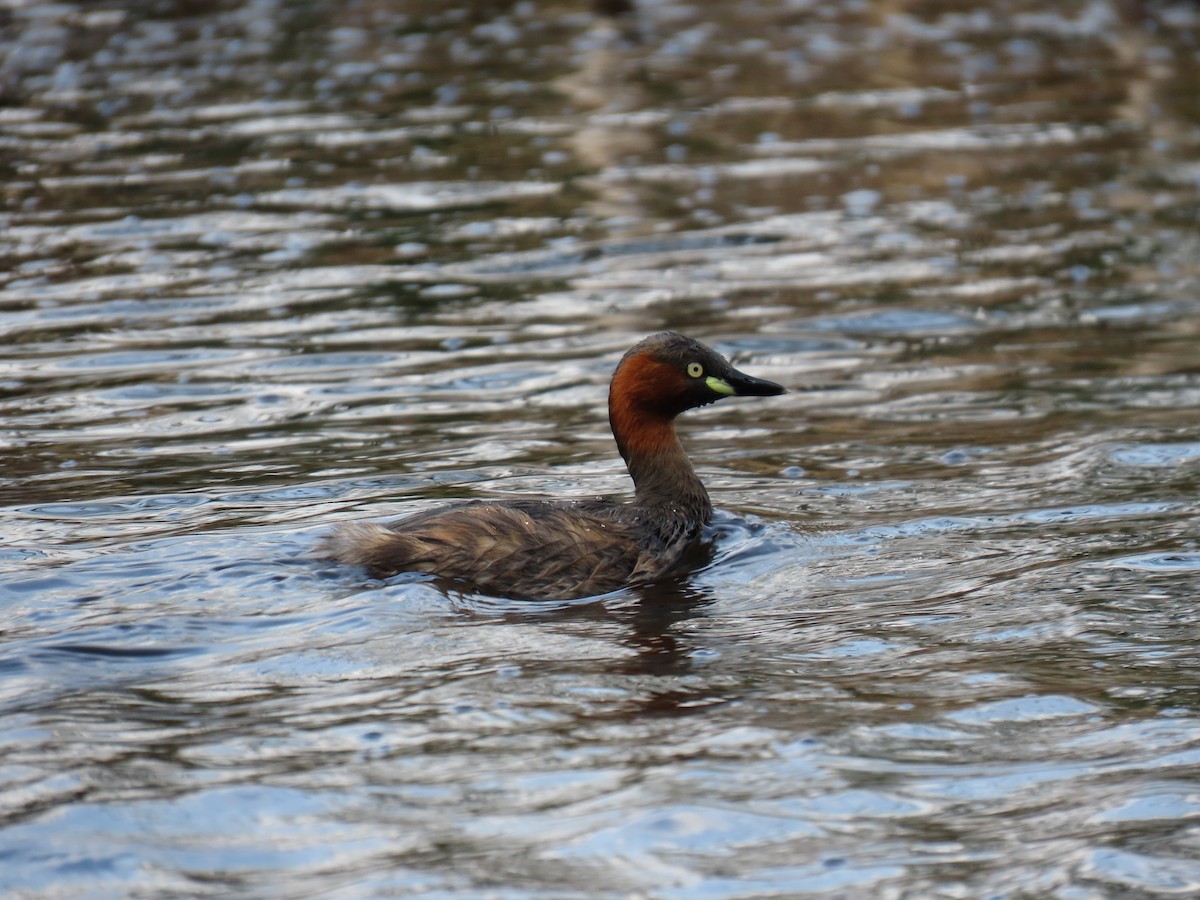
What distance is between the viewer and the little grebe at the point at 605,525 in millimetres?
7258

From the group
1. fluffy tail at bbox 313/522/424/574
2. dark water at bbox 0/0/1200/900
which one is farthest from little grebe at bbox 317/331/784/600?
dark water at bbox 0/0/1200/900

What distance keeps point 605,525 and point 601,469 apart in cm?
153

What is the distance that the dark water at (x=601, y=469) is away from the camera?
16.6ft

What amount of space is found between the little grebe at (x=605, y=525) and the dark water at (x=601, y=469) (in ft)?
0.51

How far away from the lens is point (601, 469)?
30.5 ft

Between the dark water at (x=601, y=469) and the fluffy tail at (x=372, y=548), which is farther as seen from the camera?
the fluffy tail at (x=372, y=548)

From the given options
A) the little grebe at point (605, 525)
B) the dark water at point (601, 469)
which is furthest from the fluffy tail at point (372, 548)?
the dark water at point (601, 469)

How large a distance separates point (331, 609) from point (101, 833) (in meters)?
1.98

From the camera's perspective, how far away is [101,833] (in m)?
4.96

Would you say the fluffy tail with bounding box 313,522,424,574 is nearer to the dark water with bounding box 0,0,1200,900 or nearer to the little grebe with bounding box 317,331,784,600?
the little grebe with bounding box 317,331,784,600

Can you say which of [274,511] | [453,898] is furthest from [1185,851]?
[274,511]

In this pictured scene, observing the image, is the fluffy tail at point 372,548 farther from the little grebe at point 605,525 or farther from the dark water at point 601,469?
the dark water at point 601,469

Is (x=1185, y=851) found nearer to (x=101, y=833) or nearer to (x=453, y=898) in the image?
(x=453, y=898)

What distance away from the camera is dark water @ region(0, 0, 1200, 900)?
507 cm
